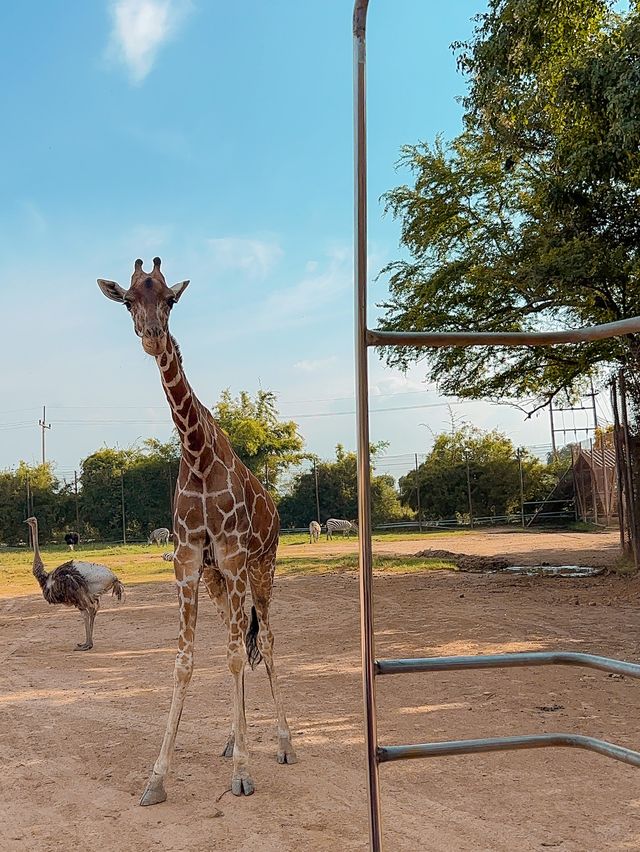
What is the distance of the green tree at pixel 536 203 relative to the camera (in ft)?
23.0

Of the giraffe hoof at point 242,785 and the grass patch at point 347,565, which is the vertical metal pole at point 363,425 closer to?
the giraffe hoof at point 242,785

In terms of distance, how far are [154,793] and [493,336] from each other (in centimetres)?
290

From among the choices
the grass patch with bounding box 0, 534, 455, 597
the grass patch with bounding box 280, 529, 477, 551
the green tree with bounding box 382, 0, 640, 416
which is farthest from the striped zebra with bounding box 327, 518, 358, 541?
the green tree with bounding box 382, 0, 640, 416

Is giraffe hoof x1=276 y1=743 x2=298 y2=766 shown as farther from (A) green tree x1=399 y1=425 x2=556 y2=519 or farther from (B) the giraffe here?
(A) green tree x1=399 y1=425 x2=556 y2=519

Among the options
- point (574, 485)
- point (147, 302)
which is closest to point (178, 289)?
point (147, 302)

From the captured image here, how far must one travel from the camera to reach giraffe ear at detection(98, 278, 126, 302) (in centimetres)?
362

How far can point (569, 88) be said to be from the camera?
6895mm

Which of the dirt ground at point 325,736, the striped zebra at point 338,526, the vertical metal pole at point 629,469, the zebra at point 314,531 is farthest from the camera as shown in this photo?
the striped zebra at point 338,526

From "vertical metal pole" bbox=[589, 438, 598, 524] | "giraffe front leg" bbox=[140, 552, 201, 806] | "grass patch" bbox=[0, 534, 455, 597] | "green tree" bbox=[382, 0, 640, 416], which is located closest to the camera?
"giraffe front leg" bbox=[140, 552, 201, 806]

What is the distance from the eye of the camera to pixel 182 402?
3.87 meters

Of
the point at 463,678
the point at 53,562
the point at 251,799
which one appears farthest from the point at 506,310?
the point at 53,562

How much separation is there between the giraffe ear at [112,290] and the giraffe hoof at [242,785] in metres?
2.31

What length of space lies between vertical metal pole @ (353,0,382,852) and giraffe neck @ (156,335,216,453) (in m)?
2.34

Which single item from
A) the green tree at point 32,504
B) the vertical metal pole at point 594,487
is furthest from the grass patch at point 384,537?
the green tree at point 32,504
